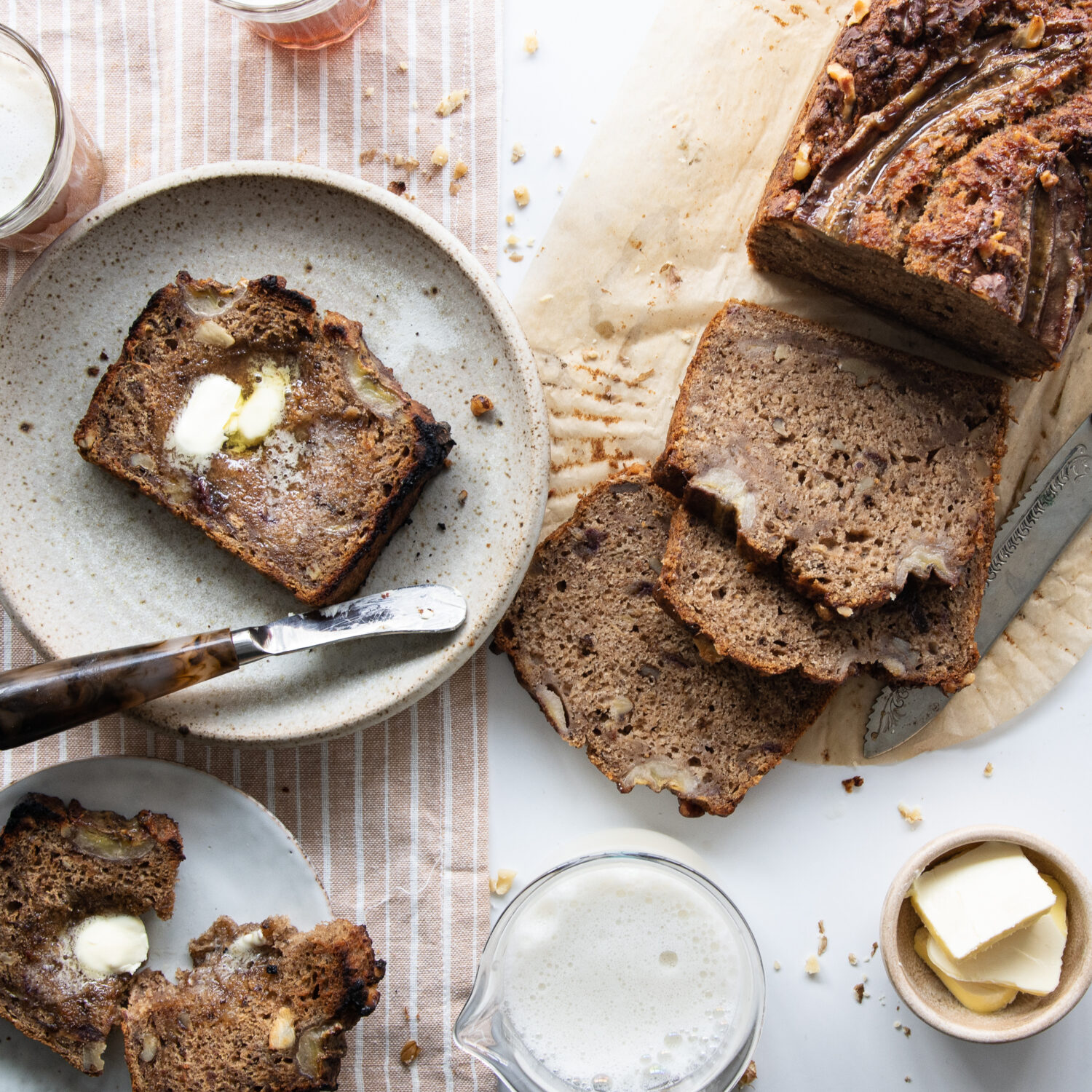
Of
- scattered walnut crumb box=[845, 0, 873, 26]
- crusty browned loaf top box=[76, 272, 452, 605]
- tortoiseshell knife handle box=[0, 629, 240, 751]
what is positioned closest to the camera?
tortoiseshell knife handle box=[0, 629, 240, 751]

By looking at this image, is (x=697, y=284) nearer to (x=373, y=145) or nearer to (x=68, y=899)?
(x=373, y=145)

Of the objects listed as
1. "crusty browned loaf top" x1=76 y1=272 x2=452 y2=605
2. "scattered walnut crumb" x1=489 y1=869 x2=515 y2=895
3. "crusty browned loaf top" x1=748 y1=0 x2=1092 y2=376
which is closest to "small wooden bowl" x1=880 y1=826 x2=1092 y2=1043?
"scattered walnut crumb" x1=489 y1=869 x2=515 y2=895

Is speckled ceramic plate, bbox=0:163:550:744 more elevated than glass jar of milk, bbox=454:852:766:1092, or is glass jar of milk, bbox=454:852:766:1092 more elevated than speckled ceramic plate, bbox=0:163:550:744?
speckled ceramic plate, bbox=0:163:550:744

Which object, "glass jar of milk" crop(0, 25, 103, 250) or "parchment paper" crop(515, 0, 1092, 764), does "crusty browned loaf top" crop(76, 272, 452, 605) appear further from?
"parchment paper" crop(515, 0, 1092, 764)

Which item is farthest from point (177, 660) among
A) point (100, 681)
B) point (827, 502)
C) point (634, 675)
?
point (827, 502)

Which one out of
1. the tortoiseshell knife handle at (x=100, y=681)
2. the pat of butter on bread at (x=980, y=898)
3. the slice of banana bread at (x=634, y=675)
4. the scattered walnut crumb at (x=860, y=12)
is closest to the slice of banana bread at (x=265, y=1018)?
the tortoiseshell knife handle at (x=100, y=681)

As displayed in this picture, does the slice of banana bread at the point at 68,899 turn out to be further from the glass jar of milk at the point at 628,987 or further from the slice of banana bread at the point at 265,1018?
the glass jar of milk at the point at 628,987

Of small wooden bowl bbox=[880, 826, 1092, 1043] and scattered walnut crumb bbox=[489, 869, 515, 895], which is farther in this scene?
scattered walnut crumb bbox=[489, 869, 515, 895]
